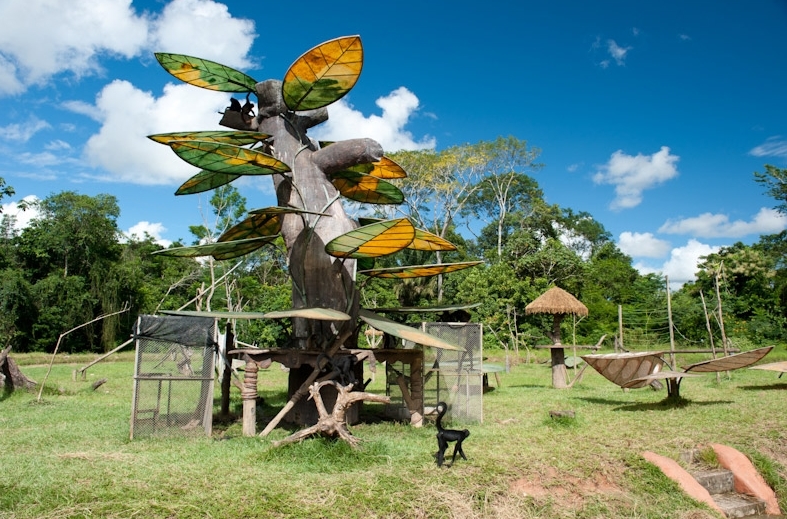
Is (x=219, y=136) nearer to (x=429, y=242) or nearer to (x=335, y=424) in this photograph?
(x=429, y=242)

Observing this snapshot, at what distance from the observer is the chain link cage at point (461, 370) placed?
8.53 metres

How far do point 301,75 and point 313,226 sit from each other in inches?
79.9

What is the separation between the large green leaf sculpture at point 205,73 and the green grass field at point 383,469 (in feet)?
16.7

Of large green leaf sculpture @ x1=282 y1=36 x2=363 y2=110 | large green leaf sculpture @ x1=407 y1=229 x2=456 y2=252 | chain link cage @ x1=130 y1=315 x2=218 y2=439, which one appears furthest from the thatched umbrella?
chain link cage @ x1=130 y1=315 x2=218 y2=439

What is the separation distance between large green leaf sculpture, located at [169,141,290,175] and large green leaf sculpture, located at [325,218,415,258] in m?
1.36

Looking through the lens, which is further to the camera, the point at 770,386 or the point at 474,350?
the point at 770,386

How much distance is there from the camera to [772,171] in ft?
92.9

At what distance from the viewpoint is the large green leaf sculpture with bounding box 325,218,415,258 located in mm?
6750

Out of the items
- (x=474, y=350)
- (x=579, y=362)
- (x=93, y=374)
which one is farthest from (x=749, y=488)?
(x=93, y=374)

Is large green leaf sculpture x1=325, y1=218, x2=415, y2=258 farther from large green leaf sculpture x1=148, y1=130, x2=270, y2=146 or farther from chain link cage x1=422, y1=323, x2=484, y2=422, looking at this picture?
large green leaf sculpture x1=148, y1=130, x2=270, y2=146

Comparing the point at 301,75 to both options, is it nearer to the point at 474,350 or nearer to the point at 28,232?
the point at 474,350

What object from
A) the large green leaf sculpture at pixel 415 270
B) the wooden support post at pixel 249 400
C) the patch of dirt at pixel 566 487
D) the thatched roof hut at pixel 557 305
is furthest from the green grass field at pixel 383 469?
the thatched roof hut at pixel 557 305

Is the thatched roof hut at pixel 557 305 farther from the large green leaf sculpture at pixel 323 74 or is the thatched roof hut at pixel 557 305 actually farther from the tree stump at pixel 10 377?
the tree stump at pixel 10 377

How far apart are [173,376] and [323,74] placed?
14.5ft
